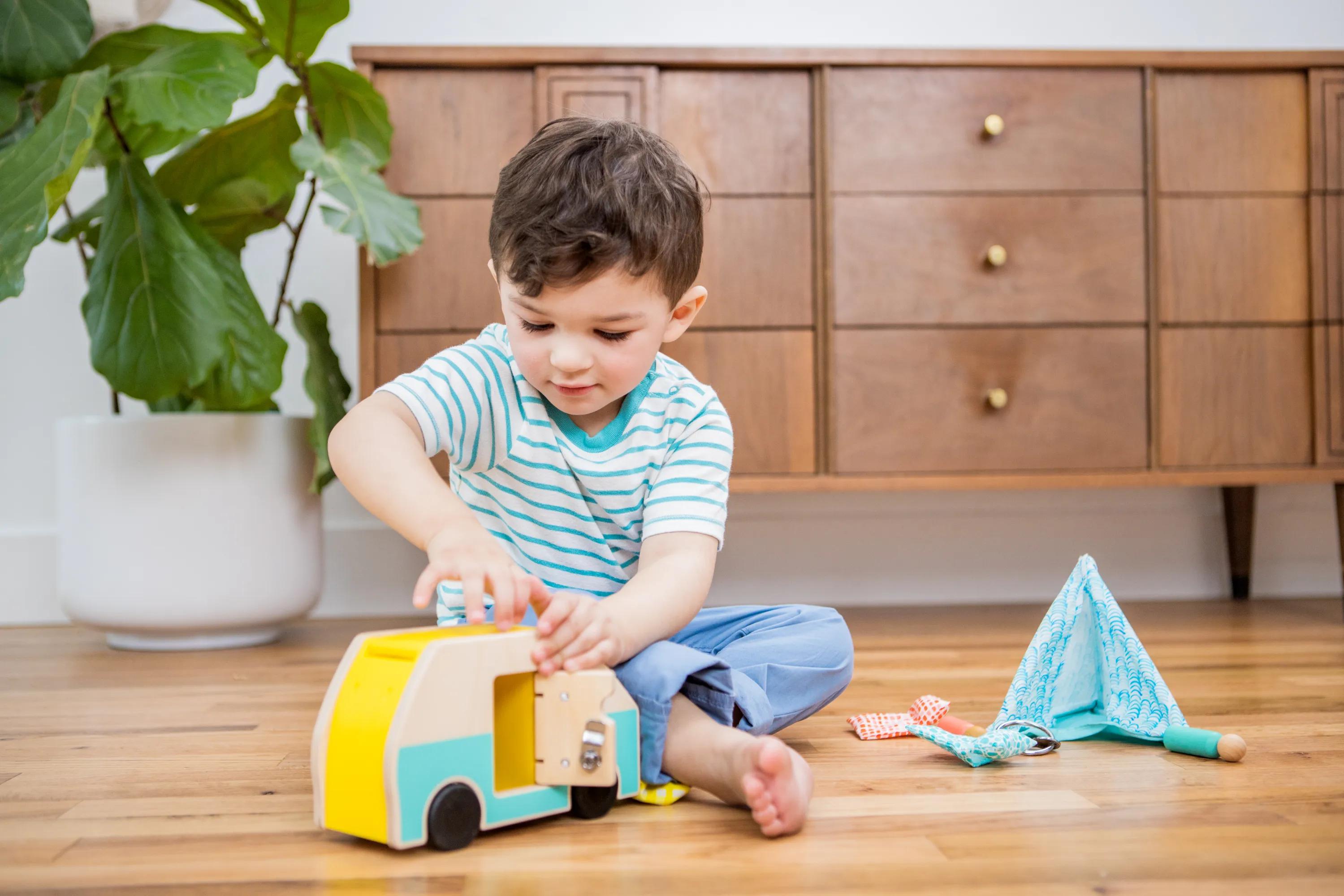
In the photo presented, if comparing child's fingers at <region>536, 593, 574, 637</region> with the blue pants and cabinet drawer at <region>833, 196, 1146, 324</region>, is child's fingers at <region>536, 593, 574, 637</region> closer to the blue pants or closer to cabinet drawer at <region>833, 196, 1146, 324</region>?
the blue pants

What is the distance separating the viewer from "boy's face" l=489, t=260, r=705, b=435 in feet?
2.70

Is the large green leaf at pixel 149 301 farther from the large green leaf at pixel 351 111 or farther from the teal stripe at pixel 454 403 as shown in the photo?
the teal stripe at pixel 454 403

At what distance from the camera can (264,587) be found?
63.6 inches

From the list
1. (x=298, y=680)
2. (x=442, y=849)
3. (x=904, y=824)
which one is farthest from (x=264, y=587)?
(x=904, y=824)

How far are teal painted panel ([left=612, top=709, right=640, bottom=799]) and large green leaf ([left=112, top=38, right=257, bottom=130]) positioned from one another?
1018 millimetres

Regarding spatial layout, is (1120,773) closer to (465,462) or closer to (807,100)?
(465,462)

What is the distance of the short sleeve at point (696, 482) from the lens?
911 millimetres

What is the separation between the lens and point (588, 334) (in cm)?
84

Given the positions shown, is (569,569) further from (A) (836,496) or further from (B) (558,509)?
(A) (836,496)

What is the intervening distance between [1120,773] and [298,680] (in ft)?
3.01

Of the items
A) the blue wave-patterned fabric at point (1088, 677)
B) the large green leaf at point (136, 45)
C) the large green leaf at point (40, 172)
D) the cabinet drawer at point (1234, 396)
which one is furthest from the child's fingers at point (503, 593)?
the cabinet drawer at point (1234, 396)

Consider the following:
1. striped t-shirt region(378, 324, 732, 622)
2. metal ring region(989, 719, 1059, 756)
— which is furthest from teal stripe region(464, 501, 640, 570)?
metal ring region(989, 719, 1059, 756)

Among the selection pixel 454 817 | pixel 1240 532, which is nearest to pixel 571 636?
pixel 454 817

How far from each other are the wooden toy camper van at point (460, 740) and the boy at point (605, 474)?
3cm
